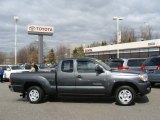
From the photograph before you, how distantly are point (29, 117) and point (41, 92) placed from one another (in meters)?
3.12

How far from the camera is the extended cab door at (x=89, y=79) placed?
1198cm

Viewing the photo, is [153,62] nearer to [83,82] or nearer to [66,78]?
[83,82]

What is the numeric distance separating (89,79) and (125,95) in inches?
57.8

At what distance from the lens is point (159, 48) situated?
167ft

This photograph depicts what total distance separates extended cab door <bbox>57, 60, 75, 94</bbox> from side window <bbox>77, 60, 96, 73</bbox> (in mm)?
281

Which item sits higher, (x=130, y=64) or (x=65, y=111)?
(x=130, y=64)

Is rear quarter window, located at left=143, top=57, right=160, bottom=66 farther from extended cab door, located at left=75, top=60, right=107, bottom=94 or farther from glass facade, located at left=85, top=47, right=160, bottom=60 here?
glass facade, located at left=85, top=47, right=160, bottom=60

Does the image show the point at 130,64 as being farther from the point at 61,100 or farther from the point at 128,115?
the point at 128,115

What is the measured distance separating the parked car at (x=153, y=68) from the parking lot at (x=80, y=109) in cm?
321

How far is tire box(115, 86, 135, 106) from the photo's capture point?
11.8m

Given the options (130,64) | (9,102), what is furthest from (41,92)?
(130,64)

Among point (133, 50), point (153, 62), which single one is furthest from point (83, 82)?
point (133, 50)

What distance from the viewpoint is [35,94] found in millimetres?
12898

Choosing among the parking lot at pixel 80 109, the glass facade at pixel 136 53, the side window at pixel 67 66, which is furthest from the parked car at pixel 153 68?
the glass facade at pixel 136 53
